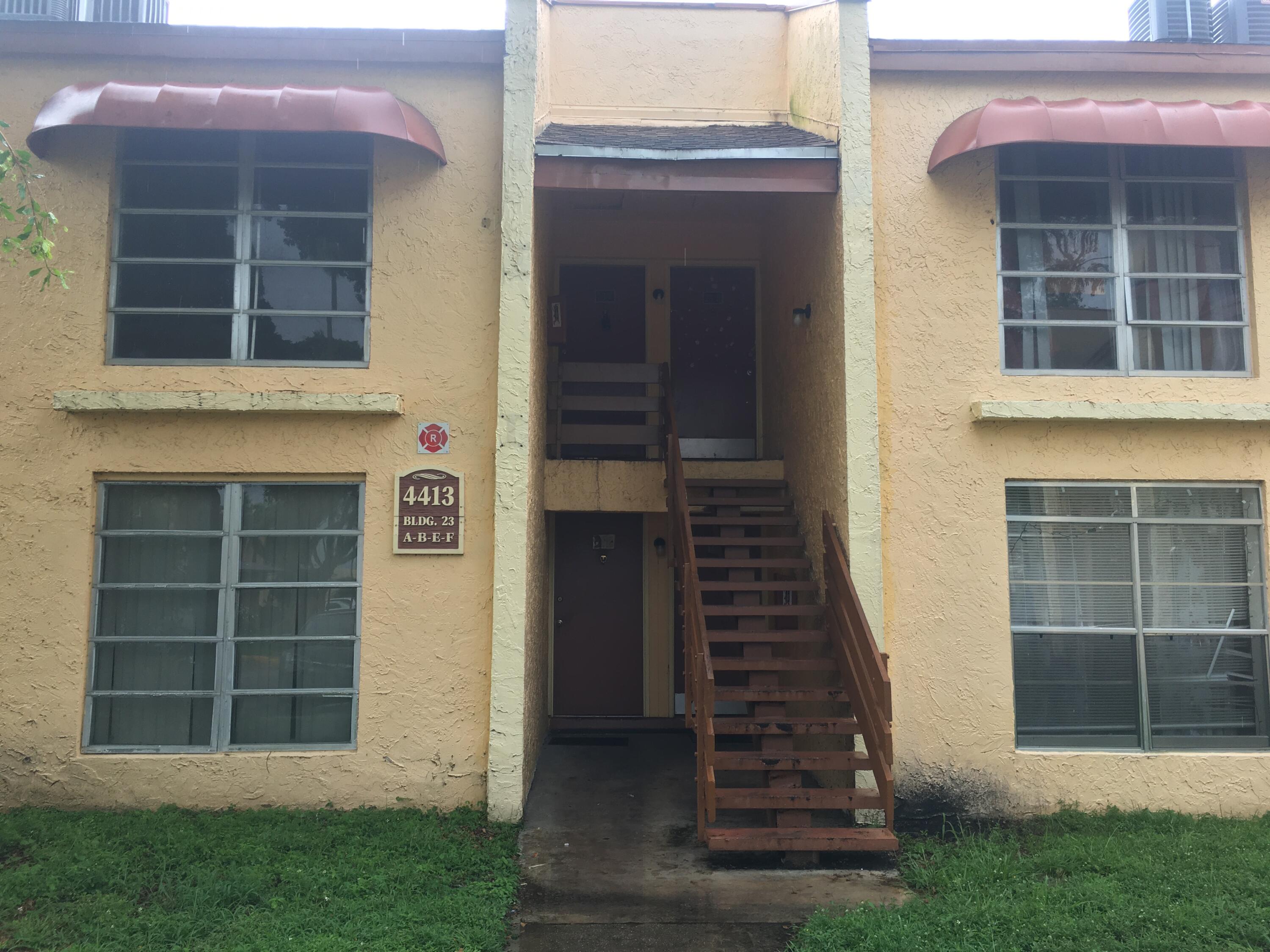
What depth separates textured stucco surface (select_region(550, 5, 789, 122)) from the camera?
27.4 ft

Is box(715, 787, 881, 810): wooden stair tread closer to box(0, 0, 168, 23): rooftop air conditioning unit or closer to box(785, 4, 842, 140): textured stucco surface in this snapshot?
box(785, 4, 842, 140): textured stucco surface

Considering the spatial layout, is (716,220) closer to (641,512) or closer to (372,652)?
(641,512)

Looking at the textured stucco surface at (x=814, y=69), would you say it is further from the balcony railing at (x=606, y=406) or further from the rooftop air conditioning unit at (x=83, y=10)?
the rooftop air conditioning unit at (x=83, y=10)

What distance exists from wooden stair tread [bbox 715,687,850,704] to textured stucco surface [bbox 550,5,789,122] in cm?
540

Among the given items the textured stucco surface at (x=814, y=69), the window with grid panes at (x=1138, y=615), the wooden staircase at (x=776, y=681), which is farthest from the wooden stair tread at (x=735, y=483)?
the textured stucco surface at (x=814, y=69)

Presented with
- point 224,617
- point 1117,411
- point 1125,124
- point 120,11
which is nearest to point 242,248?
point 224,617

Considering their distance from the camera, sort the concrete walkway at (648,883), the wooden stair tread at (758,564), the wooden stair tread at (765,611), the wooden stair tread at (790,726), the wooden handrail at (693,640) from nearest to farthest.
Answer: the concrete walkway at (648,883), the wooden handrail at (693,640), the wooden stair tread at (790,726), the wooden stair tread at (765,611), the wooden stair tread at (758,564)

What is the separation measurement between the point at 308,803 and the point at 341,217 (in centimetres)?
426

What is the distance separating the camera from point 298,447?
6.24m

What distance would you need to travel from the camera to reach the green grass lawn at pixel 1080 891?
4367 mm

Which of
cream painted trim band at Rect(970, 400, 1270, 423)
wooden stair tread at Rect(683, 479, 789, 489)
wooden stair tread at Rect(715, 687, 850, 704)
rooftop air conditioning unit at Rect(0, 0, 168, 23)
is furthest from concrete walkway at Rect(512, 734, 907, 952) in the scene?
rooftop air conditioning unit at Rect(0, 0, 168, 23)

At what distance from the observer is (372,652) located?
6164 millimetres

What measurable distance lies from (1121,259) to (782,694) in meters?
4.19

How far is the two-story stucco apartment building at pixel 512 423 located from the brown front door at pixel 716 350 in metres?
2.89
